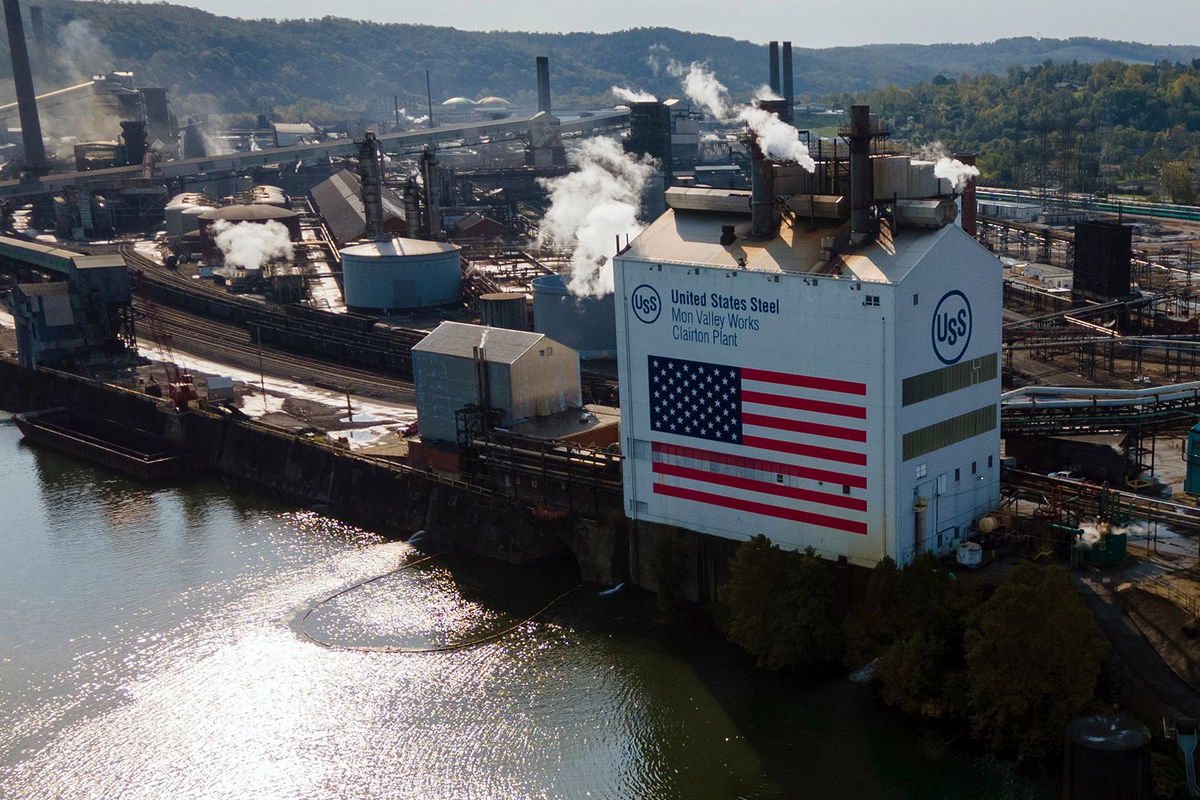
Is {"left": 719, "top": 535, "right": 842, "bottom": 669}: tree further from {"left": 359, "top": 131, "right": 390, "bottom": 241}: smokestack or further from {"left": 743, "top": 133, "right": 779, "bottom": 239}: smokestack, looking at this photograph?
{"left": 359, "top": 131, "right": 390, "bottom": 241}: smokestack

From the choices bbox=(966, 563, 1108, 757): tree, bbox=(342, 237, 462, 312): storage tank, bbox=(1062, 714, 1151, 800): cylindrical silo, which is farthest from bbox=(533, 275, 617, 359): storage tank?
bbox=(1062, 714, 1151, 800): cylindrical silo

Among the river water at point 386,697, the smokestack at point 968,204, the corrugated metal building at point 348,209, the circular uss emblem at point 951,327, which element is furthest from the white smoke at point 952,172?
the corrugated metal building at point 348,209

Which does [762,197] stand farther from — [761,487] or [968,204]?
[968,204]

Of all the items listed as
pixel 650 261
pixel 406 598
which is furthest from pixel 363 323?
pixel 650 261

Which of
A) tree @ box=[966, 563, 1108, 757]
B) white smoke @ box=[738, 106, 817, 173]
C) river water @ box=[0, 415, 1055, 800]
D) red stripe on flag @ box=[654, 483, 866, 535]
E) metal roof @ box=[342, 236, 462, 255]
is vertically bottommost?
river water @ box=[0, 415, 1055, 800]

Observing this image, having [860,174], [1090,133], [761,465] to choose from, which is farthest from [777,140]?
[1090,133]

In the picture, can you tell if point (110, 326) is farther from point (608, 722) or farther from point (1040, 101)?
point (1040, 101)
